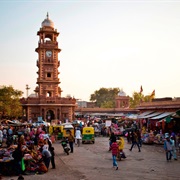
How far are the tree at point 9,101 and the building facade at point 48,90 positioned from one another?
5.97 metres

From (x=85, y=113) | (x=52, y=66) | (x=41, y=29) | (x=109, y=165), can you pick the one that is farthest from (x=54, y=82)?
(x=109, y=165)

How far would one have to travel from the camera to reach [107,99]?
122m

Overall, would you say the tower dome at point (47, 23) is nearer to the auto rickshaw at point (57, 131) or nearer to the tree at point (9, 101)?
the tree at point (9, 101)

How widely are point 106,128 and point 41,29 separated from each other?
97.7ft

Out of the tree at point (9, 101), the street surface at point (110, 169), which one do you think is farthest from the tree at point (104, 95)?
the street surface at point (110, 169)

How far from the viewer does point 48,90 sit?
53.5 meters

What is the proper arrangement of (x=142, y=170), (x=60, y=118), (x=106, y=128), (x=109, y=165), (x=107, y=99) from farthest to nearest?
(x=107, y=99)
(x=60, y=118)
(x=106, y=128)
(x=109, y=165)
(x=142, y=170)

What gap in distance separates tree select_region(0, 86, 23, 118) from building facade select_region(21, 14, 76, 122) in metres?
5.97

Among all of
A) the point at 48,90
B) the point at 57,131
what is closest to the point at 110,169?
the point at 57,131

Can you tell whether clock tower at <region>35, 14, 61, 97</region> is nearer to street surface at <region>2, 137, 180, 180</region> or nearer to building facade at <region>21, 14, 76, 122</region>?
building facade at <region>21, 14, 76, 122</region>

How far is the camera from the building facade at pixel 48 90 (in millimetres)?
51531

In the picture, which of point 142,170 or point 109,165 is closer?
point 142,170

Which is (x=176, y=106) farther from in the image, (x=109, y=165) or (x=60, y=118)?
(x=60, y=118)

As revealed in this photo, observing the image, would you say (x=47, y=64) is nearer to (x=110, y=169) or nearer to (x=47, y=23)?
(x=47, y=23)
